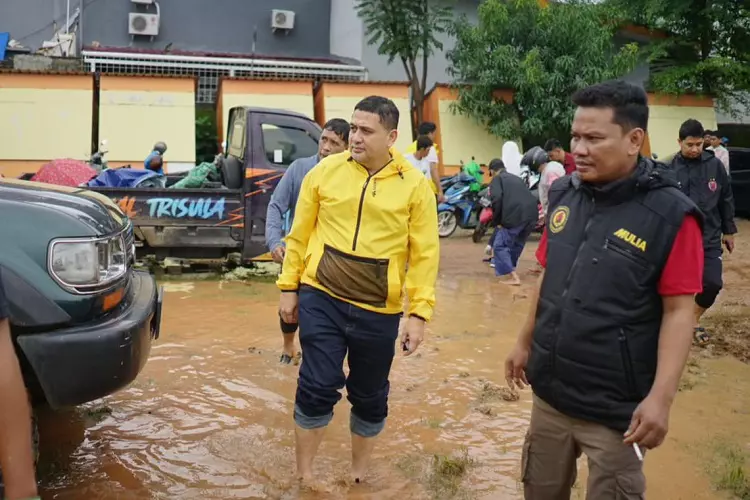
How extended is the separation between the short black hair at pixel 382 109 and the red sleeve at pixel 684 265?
1.51 metres

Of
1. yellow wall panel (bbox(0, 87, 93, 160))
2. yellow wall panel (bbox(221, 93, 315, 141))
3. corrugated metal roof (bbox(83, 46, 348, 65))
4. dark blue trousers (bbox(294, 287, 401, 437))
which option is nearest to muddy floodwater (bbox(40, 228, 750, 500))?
dark blue trousers (bbox(294, 287, 401, 437))

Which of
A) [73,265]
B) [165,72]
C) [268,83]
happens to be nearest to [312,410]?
[73,265]

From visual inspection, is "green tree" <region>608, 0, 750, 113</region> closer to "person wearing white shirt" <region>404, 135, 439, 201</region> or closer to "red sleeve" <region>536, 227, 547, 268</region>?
"person wearing white shirt" <region>404, 135, 439, 201</region>

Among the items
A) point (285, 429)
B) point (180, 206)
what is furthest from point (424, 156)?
point (285, 429)

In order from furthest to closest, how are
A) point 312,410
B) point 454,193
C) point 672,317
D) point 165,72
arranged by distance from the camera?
1. point 165,72
2. point 454,193
3. point 312,410
4. point 672,317

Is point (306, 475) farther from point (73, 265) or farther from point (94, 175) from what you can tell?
point (94, 175)

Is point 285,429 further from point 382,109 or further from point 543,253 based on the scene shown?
point 543,253

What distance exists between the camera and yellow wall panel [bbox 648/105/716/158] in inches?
682

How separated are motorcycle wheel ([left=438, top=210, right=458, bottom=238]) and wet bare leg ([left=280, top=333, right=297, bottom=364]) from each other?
25.8 ft

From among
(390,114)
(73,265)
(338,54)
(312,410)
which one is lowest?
(312,410)

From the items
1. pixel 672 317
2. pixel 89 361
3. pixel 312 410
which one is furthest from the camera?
pixel 312 410

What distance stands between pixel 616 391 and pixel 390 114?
166 cm

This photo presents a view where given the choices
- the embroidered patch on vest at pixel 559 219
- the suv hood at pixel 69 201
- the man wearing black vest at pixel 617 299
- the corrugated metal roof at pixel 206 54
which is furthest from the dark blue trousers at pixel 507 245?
the corrugated metal roof at pixel 206 54

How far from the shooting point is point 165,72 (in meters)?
17.3
